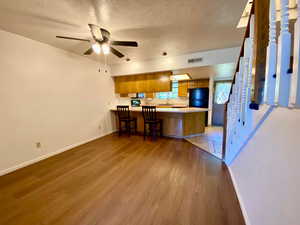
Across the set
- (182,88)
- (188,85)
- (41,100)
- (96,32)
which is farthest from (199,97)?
(41,100)

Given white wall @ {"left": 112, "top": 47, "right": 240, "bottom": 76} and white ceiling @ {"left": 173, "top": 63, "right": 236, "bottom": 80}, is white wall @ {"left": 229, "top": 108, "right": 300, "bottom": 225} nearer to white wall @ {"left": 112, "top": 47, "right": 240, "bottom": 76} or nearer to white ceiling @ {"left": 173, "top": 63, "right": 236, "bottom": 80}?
white wall @ {"left": 112, "top": 47, "right": 240, "bottom": 76}

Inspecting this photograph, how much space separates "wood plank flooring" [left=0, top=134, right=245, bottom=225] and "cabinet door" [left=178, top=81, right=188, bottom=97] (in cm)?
349

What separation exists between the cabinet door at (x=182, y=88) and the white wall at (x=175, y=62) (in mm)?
2199

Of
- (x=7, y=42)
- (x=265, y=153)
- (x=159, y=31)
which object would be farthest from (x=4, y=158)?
(x=265, y=153)

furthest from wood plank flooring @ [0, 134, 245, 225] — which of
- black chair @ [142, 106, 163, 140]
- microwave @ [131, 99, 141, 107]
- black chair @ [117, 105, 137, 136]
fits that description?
microwave @ [131, 99, 141, 107]

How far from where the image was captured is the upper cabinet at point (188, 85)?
17.5 feet

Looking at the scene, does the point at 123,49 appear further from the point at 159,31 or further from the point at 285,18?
the point at 285,18

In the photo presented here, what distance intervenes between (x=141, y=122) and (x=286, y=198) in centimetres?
378

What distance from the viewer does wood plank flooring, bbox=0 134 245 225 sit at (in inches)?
51.1

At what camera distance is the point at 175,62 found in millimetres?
3592

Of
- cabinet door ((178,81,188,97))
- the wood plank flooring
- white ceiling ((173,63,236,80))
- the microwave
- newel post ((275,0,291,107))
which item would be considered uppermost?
white ceiling ((173,63,236,80))

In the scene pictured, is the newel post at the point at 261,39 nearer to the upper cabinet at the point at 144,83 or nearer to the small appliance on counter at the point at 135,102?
the upper cabinet at the point at 144,83

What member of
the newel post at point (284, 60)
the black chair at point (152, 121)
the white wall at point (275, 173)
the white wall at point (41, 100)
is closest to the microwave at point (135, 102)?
the black chair at point (152, 121)

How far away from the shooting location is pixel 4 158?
2.14 meters
